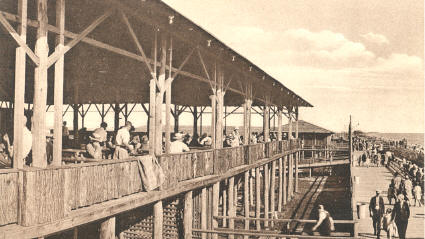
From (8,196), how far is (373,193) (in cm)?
2871

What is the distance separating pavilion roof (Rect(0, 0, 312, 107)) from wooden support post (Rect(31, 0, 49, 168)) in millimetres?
380

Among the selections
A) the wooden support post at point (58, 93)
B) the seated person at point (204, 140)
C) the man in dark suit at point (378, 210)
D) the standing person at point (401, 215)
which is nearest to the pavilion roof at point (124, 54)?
the wooden support post at point (58, 93)

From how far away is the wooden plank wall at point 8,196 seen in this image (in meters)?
5.11

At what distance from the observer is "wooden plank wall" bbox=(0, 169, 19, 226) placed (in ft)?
16.8

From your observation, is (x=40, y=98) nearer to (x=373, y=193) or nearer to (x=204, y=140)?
(x=204, y=140)

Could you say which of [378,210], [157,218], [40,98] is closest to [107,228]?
[157,218]

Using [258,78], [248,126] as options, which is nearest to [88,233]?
[248,126]

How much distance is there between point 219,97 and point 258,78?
3.41 metres

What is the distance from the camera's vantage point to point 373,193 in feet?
99.2

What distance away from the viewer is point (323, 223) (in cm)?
1405

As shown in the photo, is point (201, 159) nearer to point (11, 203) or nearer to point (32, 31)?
point (32, 31)

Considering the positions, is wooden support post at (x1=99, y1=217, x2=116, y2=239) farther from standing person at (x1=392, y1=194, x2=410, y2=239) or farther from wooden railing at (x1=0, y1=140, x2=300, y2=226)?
standing person at (x1=392, y1=194, x2=410, y2=239)

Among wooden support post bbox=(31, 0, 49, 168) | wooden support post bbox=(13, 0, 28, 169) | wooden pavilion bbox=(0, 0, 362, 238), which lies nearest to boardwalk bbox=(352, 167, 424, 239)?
wooden pavilion bbox=(0, 0, 362, 238)

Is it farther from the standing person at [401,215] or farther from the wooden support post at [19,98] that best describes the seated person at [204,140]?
the wooden support post at [19,98]
